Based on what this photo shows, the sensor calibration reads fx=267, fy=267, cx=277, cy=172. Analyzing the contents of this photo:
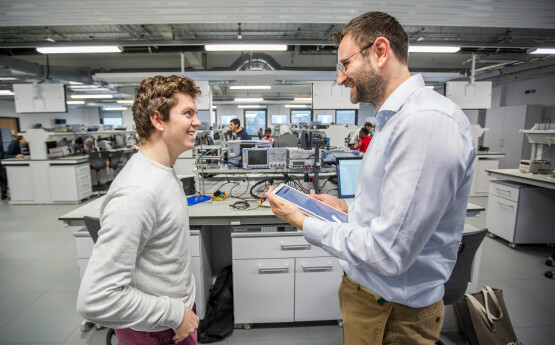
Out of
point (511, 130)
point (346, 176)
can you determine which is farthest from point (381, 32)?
point (511, 130)

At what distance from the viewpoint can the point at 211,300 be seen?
2.28 metres

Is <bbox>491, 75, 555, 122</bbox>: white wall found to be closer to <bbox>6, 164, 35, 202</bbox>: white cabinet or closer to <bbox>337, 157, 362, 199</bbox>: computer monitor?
<bbox>337, 157, 362, 199</bbox>: computer monitor

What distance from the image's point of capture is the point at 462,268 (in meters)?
1.55

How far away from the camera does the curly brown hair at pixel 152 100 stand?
895mm

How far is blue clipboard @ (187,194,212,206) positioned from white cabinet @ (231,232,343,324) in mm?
564

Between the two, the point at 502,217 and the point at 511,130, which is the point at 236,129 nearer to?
the point at 502,217

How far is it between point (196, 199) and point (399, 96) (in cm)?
196

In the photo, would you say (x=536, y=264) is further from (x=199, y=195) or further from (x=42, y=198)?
(x=42, y=198)

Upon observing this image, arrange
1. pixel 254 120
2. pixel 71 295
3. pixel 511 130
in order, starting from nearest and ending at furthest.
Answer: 1. pixel 71 295
2. pixel 511 130
3. pixel 254 120

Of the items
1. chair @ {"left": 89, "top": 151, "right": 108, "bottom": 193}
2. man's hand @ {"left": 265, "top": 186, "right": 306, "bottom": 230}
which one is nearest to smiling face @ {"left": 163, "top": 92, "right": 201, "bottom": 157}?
man's hand @ {"left": 265, "top": 186, "right": 306, "bottom": 230}

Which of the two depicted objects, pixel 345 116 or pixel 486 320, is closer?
pixel 486 320

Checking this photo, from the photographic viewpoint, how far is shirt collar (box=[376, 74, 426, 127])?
749mm

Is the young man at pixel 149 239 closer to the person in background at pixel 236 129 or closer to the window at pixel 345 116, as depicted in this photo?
the person in background at pixel 236 129

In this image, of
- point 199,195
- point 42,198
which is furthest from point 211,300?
point 42,198
